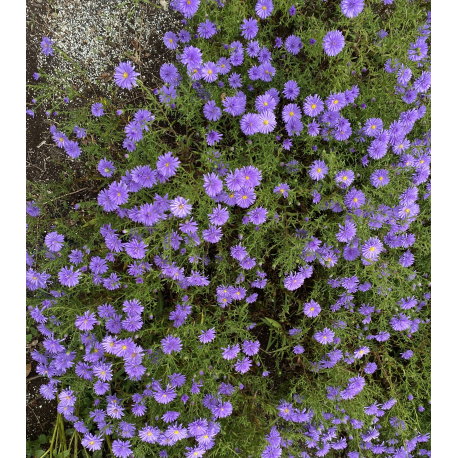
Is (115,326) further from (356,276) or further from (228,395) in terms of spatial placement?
(356,276)

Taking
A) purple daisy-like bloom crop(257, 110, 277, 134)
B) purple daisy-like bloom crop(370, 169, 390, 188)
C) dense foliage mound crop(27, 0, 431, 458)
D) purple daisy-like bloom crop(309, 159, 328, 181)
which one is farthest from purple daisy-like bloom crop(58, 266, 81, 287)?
purple daisy-like bloom crop(370, 169, 390, 188)

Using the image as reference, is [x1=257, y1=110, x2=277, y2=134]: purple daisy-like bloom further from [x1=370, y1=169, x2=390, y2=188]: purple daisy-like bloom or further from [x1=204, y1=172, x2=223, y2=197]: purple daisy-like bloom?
[x1=370, y1=169, x2=390, y2=188]: purple daisy-like bloom

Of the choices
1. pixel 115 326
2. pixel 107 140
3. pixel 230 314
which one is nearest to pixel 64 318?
pixel 115 326

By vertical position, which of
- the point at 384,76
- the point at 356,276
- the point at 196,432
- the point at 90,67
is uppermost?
the point at 90,67

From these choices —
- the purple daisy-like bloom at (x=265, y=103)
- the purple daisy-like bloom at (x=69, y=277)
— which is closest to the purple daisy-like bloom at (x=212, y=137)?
the purple daisy-like bloom at (x=265, y=103)

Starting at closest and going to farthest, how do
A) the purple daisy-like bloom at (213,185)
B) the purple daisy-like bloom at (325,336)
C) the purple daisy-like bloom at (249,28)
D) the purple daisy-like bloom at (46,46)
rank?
the purple daisy-like bloom at (213,185)
the purple daisy-like bloom at (249,28)
the purple daisy-like bloom at (325,336)
the purple daisy-like bloom at (46,46)

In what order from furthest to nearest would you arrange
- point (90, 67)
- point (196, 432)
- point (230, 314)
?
point (90, 67) → point (230, 314) → point (196, 432)

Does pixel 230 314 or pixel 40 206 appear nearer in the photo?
pixel 230 314

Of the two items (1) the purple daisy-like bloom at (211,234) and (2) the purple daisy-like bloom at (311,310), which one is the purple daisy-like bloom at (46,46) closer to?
(1) the purple daisy-like bloom at (211,234)
